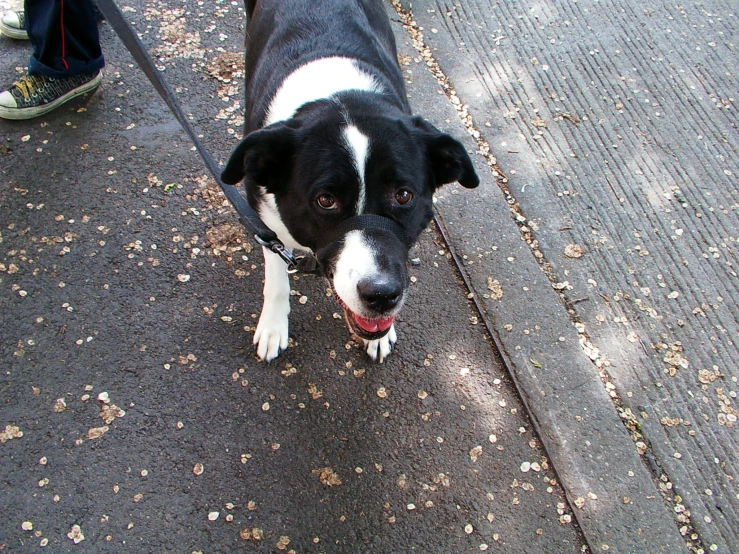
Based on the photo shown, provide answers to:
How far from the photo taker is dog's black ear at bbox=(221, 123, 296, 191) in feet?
6.27

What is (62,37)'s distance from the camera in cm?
315

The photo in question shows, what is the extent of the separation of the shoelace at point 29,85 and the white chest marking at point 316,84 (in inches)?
68.3

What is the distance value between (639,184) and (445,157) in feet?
5.75

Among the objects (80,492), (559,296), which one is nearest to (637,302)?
(559,296)

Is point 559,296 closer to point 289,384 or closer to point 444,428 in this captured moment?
point 444,428

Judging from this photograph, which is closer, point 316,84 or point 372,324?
point 372,324

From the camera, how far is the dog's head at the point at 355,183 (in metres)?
1.86

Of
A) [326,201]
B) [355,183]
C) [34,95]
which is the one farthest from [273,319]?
[34,95]

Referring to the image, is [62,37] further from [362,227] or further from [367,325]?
[367,325]

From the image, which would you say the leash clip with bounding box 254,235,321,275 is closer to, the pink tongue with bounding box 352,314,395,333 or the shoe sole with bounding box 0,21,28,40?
the pink tongue with bounding box 352,314,395,333

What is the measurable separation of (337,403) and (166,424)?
68 centimetres

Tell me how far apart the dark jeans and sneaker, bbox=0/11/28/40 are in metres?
0.47

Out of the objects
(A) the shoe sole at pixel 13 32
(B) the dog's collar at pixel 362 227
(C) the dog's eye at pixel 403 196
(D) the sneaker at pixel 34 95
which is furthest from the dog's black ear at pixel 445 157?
(A) the shoe sole at pixel 13 32

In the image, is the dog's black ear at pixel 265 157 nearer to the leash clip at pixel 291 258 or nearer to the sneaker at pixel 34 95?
the leash clip at pixel 291 258
